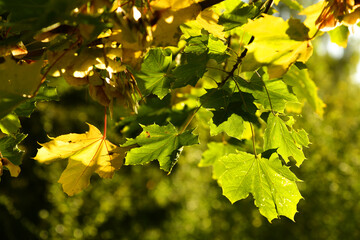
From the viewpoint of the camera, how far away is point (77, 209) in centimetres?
554

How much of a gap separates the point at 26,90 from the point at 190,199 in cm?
618

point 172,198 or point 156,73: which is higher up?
point 156,73

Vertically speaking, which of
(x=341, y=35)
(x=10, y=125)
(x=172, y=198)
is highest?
(x=341, y=35)

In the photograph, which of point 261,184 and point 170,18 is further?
point 261,184

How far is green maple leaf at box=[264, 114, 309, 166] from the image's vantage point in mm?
785

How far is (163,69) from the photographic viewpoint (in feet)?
2.50

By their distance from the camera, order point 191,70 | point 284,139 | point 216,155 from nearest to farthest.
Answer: point 191,70 → point 284,139 → point 216,155

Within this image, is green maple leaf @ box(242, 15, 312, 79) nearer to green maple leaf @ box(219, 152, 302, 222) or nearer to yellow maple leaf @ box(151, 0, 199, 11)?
yellow maple leaf @ box(151, 0, 199, 11)

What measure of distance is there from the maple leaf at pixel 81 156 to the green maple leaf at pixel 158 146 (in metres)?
0.06

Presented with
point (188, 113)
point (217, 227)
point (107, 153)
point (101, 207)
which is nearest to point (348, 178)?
point (217, 227)

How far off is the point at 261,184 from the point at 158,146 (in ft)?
0.84

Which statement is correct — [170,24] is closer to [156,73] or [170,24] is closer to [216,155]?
[156,73]

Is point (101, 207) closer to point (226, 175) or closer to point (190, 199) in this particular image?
point (190, 199)

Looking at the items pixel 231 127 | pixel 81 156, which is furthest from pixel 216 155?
pixel 81 156
